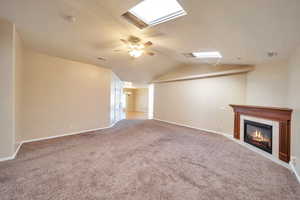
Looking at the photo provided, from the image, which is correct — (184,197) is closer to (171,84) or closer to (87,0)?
(87,0)

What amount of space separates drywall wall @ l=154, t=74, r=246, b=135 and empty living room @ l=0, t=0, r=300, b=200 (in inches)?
2.1

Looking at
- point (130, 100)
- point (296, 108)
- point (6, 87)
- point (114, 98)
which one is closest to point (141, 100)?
point (130, 100)

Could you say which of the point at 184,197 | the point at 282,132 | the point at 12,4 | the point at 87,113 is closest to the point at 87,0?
the point at 12,4

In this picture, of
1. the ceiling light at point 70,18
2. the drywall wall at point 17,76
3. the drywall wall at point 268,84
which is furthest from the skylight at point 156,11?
the drywall wall at point 268,84

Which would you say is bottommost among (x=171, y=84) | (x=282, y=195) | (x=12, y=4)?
(x=282, y=195)

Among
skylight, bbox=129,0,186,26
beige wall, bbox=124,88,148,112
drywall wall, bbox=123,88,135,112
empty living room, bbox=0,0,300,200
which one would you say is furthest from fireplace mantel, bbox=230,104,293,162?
drywall wall, bbox=123,88,135,112

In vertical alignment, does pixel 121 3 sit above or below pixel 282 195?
above

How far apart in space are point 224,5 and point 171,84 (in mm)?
5070

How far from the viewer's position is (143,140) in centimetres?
390

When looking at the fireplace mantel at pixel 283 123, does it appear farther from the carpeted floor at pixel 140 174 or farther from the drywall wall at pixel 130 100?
the drywall wall at pixel 130 100

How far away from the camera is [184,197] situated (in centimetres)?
164

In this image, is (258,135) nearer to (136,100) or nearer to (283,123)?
(283,123)

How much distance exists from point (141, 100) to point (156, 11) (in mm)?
10628

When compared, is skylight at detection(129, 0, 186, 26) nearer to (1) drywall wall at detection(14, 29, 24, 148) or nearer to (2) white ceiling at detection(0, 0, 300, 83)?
(2) white ceiling at detection(0, 0, 300, 83)
